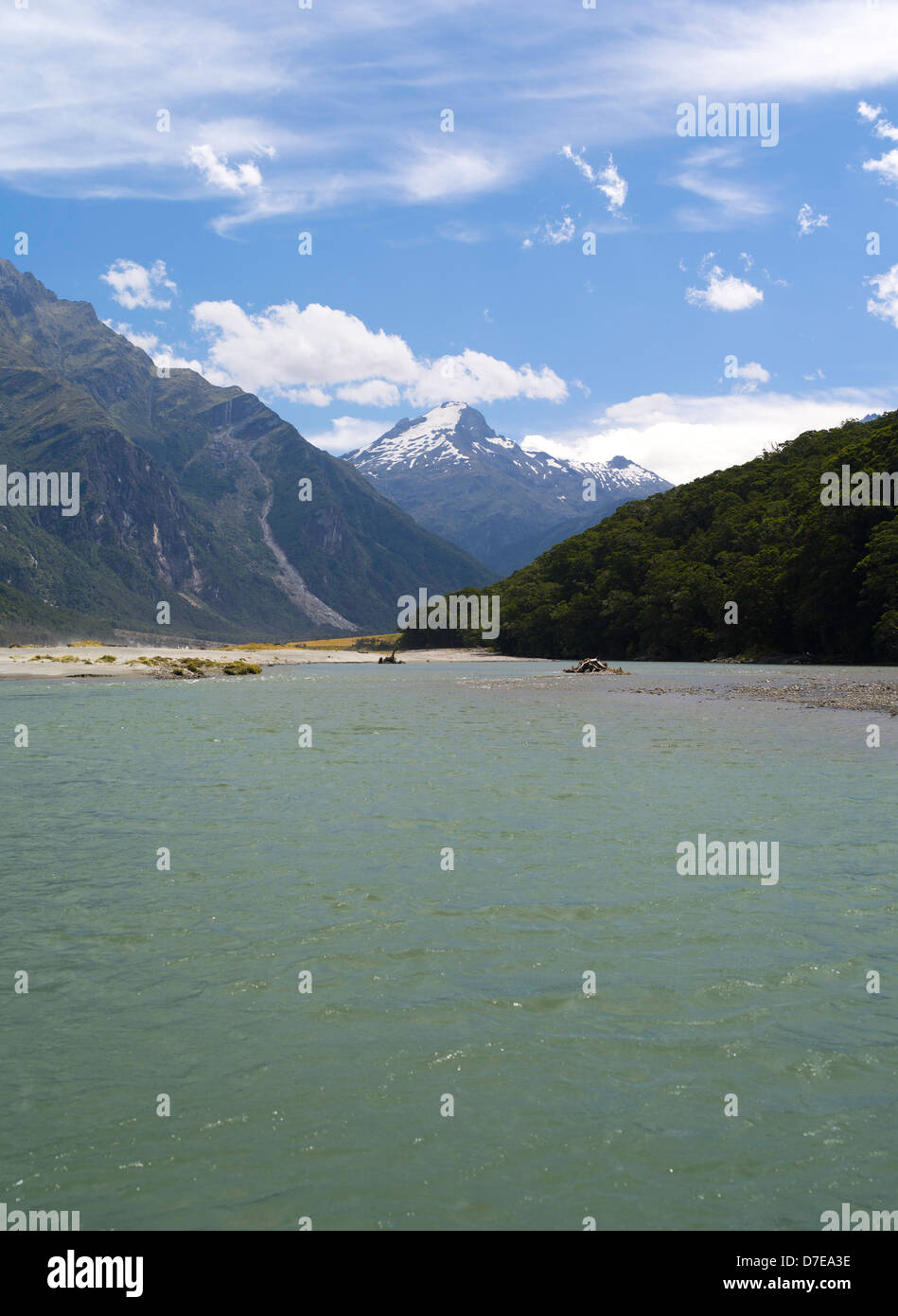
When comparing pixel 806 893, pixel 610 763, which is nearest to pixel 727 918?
pixel 806 893

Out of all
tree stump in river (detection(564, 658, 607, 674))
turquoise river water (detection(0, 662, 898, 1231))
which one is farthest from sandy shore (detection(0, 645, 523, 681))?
turquoise river water (detection(0, 662, 898, 1231))

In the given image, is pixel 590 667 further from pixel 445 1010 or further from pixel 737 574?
pixel 445 1010

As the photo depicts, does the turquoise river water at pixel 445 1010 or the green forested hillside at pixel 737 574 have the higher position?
the green forested hillside at pixel 737 574

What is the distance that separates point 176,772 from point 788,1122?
67.2 ft

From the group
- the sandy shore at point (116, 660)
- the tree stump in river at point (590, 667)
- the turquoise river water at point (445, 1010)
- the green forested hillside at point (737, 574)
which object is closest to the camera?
the turquoise river water at point (445, 1010)

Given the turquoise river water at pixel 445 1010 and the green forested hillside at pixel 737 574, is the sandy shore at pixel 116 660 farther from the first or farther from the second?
the turquoise river water at pixel 445 1010

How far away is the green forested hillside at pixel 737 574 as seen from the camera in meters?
95.2

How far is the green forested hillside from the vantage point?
95.2 meters

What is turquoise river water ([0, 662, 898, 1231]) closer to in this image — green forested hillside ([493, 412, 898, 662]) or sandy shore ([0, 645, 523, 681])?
sandy shore ([0, 645, 523, 681])

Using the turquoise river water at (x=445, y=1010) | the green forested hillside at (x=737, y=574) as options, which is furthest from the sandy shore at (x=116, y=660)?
the turquoise river water at (x=445, y=1010)

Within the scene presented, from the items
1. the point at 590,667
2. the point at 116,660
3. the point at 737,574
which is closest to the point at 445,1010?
the point at 590,667
